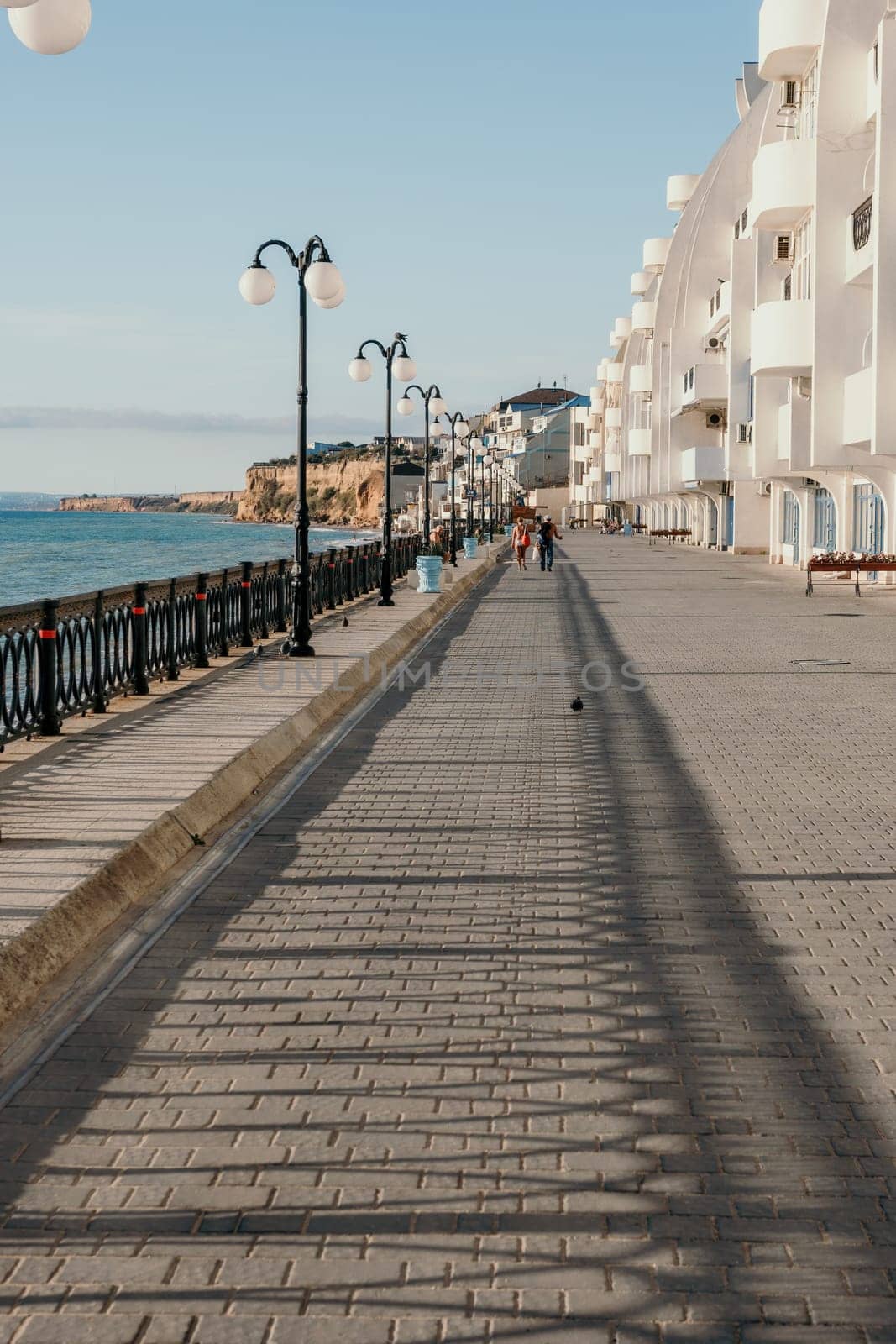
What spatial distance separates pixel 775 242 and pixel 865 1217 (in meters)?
47.3

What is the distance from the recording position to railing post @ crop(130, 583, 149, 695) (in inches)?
596

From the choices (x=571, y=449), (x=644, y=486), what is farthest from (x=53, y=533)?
(x=644, y=486)

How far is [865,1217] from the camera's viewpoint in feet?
13.8

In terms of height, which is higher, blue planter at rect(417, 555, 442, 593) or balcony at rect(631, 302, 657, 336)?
balcony at rect(631, 302, 657, 336)

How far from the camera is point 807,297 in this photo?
4350cm

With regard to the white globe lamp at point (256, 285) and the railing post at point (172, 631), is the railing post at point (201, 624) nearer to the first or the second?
the railing post at point (172, 631)

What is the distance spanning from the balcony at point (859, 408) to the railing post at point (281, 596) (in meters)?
14.4

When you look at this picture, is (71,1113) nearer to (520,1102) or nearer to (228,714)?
(520,1102)

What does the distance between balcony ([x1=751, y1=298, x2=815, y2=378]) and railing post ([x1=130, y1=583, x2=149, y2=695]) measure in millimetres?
26605

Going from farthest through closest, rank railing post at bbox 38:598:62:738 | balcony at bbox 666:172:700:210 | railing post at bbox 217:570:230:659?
balcony at bbox 666:172:700:210
railing post at bbox 217:570:230:659
railing post at bbox 38:598:62:738

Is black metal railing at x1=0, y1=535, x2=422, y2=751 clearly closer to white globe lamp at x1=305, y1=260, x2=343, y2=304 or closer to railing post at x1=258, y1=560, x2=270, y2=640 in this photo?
railing post at x1=258, y1=560, x2=270, y2=640

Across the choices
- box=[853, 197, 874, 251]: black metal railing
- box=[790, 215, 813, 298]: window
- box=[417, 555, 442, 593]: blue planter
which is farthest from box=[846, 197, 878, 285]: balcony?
box=[417, 555, 442, 593]: blue planter

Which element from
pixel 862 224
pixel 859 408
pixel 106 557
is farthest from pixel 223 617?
pixel 106 557

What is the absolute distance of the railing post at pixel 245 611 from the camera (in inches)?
805
